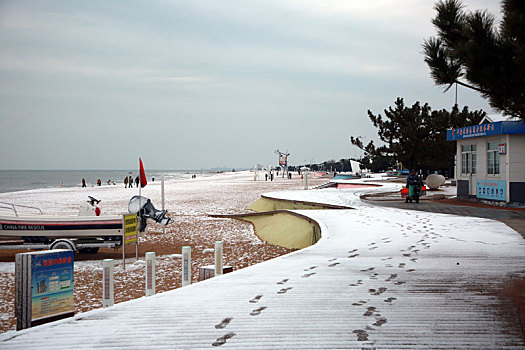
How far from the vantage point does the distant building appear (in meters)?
19.5

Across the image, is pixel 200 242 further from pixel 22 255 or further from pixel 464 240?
pixel 22 255

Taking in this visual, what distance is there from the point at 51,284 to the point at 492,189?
20.0 metres

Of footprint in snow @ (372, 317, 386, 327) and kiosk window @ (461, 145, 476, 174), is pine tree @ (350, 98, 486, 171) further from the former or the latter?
footprint in snow @ (372, 317, 386, 327)

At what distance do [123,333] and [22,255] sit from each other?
186cm

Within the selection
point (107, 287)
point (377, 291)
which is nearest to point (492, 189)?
point (377, 291)

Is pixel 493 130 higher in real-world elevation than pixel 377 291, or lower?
higher

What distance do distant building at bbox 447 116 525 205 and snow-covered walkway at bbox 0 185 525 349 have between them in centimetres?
1188

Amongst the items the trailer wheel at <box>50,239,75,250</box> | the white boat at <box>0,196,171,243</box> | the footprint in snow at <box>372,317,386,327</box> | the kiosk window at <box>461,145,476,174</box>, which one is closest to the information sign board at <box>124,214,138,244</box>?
the white boat at <box>0,196,171,243</box>

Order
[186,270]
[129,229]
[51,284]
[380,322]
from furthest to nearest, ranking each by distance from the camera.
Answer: [129,229] → [186,270] → [51,284] → [380,322]

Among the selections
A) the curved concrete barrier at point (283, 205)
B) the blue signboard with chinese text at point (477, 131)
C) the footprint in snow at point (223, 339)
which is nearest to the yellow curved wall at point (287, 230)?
the curved concrete barrier at point (283, 205)

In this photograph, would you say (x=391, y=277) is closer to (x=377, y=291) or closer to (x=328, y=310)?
(x=377, y=291)

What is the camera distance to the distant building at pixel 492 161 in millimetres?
19469

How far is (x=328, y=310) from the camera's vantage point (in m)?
5.33

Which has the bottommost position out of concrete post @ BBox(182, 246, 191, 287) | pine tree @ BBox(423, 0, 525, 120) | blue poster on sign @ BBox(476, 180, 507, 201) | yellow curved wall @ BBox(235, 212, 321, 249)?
yellow curved wall @ BBox(235, 212, 321, 249)
